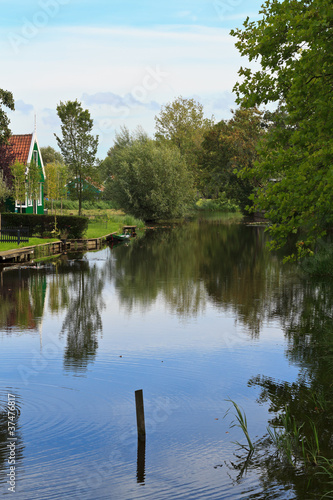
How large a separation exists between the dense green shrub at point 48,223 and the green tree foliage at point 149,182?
889 inches

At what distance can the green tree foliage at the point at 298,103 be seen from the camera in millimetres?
10969

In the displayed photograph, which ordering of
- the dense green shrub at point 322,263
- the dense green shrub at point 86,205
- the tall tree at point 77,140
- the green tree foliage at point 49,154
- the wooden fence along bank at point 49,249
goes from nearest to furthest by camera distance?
the dense green shrub at point 322,263 → the wooden fence along bank at point 49,249 → the tall tree at point 77,140 → the dense green shrub at point 86,205 → the green tree foliage at point 49,154

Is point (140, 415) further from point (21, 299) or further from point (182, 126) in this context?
point (182, 126)

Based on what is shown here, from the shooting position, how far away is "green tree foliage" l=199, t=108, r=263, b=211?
75.1 metres

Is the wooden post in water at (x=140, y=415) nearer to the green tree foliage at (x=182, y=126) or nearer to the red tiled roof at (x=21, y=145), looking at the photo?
the red tiled roof at (x=21, y=145)

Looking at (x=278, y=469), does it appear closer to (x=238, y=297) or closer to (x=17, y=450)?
(x=17, y=450)

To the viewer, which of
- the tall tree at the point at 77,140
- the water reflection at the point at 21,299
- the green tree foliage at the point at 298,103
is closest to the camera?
the green tree foliage at the point at 298,103

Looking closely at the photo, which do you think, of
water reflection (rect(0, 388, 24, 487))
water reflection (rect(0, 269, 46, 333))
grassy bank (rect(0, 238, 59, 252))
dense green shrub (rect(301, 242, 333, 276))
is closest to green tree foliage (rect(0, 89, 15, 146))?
grassy bank (rect(0, 238, 59, 252))

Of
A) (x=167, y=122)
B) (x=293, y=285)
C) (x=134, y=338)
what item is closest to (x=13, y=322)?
(x=134, y=338)

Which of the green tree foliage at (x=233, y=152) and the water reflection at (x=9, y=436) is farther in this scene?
the green tree foliage at (x=233, y=152)

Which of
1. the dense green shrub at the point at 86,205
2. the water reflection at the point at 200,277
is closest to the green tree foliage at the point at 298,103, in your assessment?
the water reflection at the point at 200,277

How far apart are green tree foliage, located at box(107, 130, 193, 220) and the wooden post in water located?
5527 centimetres

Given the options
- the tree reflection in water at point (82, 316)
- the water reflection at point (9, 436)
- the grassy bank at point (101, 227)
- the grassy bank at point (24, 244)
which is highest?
the grassy bank at point (101, 227)

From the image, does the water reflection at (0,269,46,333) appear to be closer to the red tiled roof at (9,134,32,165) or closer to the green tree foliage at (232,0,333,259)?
the green tree foliage at (232,0,333,259)
